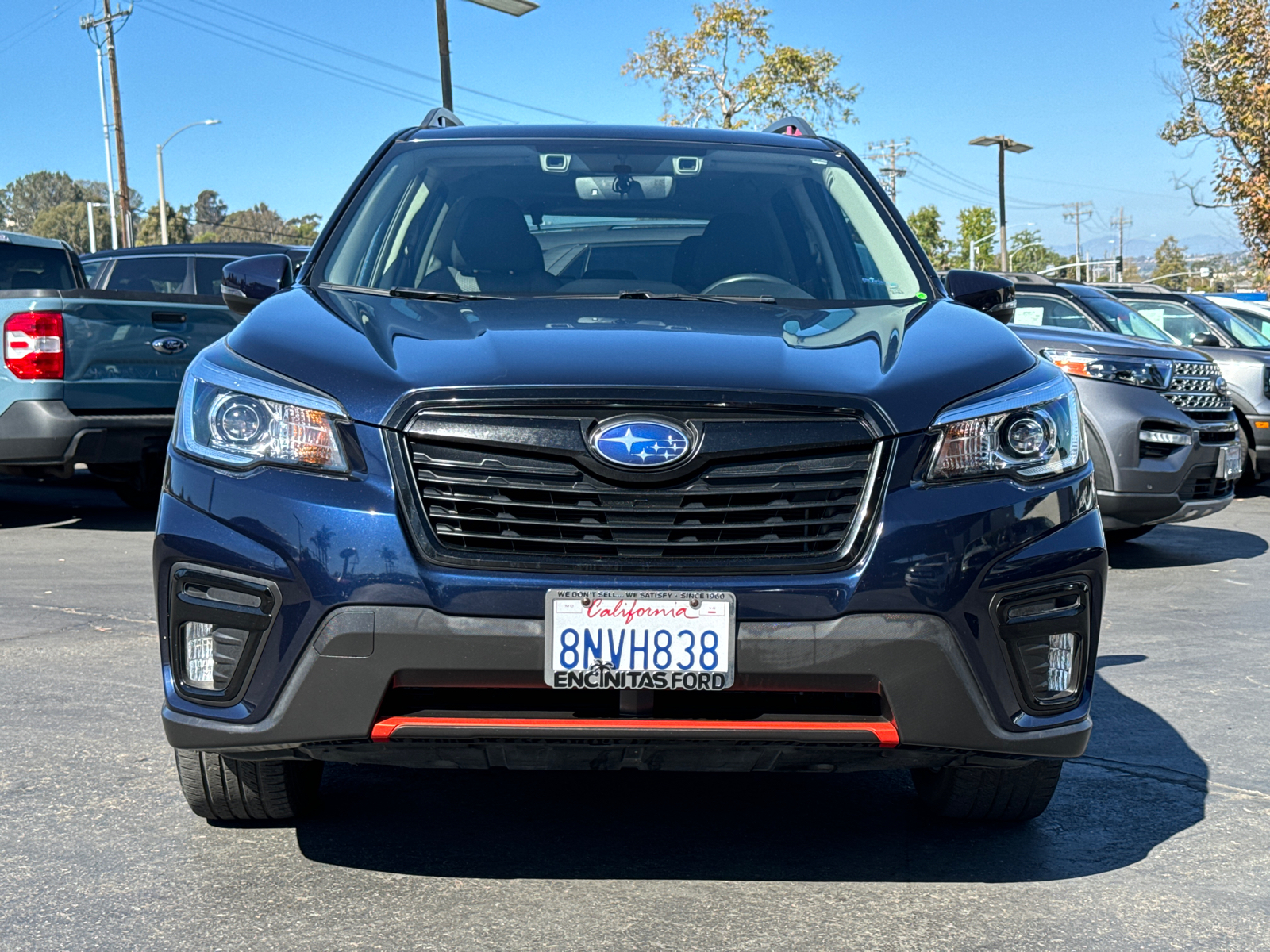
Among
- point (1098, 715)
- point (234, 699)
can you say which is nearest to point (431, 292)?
point (234, 699)

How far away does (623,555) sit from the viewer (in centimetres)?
285

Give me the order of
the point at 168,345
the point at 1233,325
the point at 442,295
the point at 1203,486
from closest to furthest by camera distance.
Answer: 1. the point at 442,295
2. the point at 1203,486
3. the point at 168,345
4. the point at 1233,325

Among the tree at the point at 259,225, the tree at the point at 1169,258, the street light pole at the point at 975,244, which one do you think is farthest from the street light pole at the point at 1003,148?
the tree at the point at 259,225

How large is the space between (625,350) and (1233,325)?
11440 mm

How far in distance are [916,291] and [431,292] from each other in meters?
1.36

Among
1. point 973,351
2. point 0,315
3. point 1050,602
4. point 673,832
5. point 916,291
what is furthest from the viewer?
point 0,315

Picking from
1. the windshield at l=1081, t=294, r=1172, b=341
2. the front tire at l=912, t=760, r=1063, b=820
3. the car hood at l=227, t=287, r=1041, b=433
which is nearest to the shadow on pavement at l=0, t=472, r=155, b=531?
the car hood at l=227, t=287, r=1041, b=433

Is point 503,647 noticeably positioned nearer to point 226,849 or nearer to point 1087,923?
point 226,849

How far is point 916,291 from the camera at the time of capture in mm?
4086

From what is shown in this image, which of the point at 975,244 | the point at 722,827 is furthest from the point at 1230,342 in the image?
the point at 975,244

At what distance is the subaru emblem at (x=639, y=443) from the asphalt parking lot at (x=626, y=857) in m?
0.96

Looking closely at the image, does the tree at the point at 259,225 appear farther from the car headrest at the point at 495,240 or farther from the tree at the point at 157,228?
the car headrest at the point at 495,240

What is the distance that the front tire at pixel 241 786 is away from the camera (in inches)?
133

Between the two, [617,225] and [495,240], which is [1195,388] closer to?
[617,225]
